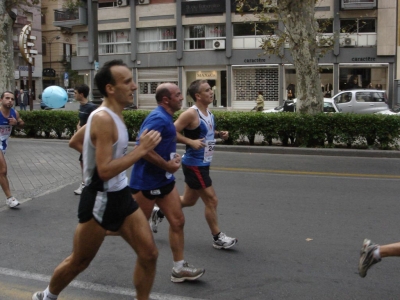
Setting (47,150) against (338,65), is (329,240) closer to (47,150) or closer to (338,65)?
(47,150)

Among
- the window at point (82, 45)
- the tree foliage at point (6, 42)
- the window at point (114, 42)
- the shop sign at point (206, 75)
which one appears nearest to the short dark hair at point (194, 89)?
the tree foliage at point (6, 42)

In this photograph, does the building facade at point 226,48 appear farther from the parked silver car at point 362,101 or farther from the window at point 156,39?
the parked silver car at point 362,101

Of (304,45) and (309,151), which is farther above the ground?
(304,45)

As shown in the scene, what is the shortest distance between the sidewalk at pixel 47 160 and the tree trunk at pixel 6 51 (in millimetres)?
3742

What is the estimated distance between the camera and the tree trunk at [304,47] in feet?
47.8

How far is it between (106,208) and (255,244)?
276 cm

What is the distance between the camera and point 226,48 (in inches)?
1506

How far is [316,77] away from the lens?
15.1 meters

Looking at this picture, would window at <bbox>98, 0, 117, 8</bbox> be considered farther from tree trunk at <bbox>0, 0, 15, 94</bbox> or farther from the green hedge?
the green hedge

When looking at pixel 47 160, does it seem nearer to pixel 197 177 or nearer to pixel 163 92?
pixel 197 177

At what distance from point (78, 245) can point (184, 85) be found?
121ft

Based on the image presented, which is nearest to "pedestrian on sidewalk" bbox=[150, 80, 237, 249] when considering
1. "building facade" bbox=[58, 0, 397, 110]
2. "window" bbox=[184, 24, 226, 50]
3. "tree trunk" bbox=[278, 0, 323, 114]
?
"tree trunk" bbox=[278, 0, 323, 114]

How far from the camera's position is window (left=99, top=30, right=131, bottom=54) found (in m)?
41.8

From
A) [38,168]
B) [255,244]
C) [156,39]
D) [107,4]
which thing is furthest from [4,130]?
[107,4]
